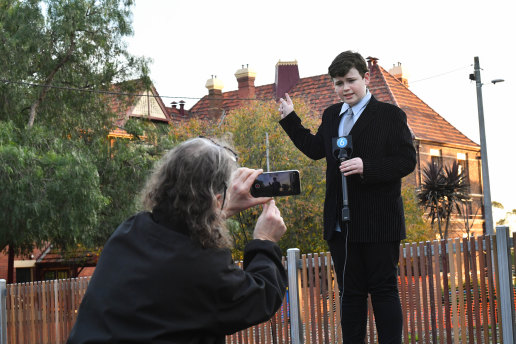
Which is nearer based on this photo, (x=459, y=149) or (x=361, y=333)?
(x=361, y=333)

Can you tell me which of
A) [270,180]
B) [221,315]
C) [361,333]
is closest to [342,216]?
[361,333]

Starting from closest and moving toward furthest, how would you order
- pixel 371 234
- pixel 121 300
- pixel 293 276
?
1. pixel 121 300
2. pixel 371 234
3. pixel 293 276

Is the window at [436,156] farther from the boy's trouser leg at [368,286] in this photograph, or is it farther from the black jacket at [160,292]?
the black jacket at [160,292]

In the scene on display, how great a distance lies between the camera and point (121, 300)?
2.41 m

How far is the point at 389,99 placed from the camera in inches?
1531

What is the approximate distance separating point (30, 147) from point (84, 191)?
222 cm

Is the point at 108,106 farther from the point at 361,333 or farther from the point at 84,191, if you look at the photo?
the point at 361,333

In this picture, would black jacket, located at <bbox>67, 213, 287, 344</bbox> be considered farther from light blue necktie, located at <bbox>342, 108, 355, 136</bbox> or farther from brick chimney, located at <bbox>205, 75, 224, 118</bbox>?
brick chimney, located at <bbox>205, 75, 224, 118</bbox>

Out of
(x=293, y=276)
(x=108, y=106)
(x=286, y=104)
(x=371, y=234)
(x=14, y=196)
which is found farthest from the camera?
(x=108, y=106)

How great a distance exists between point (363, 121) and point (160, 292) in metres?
2.34

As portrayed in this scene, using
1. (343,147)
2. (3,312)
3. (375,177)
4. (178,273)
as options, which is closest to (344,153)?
(343,147)

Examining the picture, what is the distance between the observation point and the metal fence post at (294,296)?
9.09 meters

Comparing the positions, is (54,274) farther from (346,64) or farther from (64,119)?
(346,64)

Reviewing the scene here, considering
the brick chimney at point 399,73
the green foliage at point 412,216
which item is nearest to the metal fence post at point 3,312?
the green foliage at point 412,216
